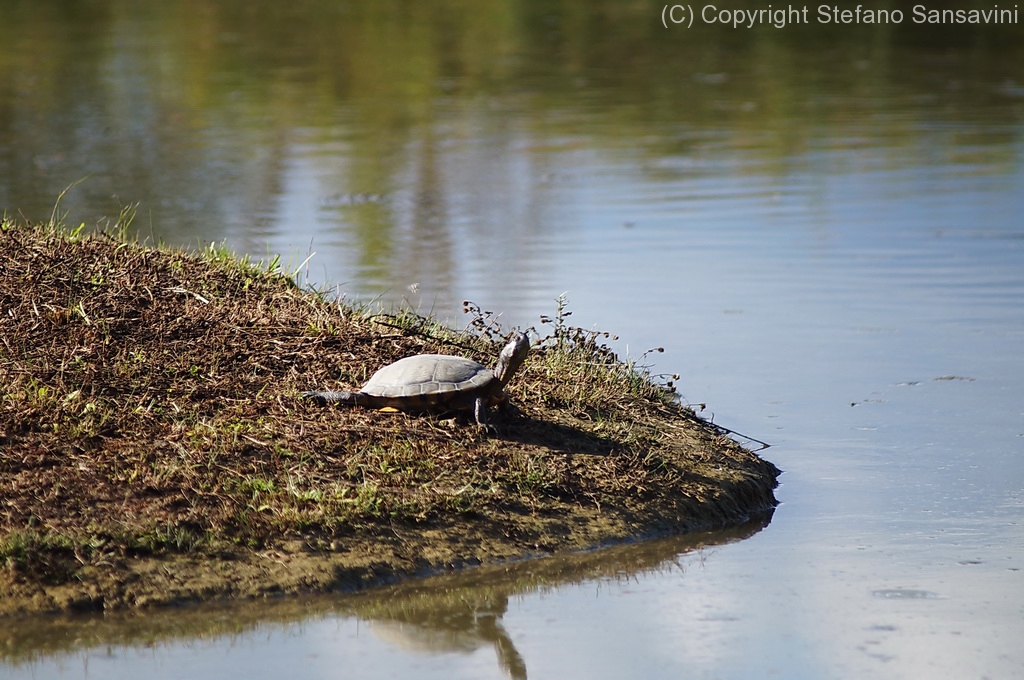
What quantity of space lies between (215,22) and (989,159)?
23681 millimetres

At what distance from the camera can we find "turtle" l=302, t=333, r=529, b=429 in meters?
6.85

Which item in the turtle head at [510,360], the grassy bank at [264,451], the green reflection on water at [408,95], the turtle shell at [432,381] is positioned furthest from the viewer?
the green reflection on water at [408,95]

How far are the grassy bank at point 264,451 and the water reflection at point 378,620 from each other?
10cm

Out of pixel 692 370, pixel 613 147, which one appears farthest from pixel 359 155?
pixel 692 370

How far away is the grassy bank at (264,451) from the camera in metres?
5.89

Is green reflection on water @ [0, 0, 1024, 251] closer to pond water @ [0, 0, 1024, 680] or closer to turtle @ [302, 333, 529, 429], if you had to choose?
pond water @ [0, 0, 1024, 680]

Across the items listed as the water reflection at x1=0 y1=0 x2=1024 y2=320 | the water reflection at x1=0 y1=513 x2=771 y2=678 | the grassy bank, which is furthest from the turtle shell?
the water reflection at x1=0 y1=0 x2=1024 y2=320

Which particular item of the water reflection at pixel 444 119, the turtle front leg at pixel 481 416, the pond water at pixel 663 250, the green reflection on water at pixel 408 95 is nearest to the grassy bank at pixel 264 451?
the turtle front leg at pixel 481 416

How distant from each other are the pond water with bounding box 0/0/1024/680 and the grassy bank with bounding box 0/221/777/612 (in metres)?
0.22

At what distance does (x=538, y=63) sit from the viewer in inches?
1181

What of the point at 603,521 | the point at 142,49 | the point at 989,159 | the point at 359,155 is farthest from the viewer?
the point at 142,49

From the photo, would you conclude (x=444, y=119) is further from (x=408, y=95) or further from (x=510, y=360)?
(x=510, y=360)

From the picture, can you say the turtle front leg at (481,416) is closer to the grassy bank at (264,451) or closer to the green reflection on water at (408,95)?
the grassy bank at (264,451)

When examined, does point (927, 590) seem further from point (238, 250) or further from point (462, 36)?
point (462, 36)
